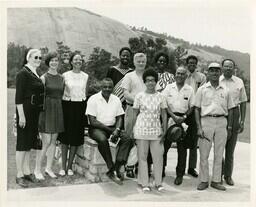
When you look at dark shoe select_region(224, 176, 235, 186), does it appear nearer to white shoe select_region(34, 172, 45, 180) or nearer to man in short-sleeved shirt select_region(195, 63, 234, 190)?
man in short-sleeved shirt select_region(195, 63, 234, 190)

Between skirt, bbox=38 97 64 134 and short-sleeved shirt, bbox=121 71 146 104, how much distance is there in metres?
0.87

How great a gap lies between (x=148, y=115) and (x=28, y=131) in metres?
1.48

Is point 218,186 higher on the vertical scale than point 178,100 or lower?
lower

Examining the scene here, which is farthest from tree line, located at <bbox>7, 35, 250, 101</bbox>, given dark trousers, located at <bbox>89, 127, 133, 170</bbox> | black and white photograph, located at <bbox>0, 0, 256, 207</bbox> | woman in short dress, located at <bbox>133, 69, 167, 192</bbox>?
dark trousers, located at <bbox>89, 127, 133, 170</bbox>

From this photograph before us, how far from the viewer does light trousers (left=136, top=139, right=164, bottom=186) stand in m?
4.16

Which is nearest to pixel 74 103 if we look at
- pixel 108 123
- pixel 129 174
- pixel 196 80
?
pixel 108 123

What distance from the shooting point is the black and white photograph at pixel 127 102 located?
4223mm

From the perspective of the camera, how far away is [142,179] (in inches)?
166

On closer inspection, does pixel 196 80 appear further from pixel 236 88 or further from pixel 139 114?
pixel 139 114

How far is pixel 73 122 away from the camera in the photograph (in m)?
4.47

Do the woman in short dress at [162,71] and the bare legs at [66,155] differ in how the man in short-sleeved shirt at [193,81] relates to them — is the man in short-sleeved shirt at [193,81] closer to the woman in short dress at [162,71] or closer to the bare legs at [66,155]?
the woman in short dress at [162,71]

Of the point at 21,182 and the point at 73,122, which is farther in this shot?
the point at 73,122

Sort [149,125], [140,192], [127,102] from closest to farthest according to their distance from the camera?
[149,125], [140,192], [127,102]
